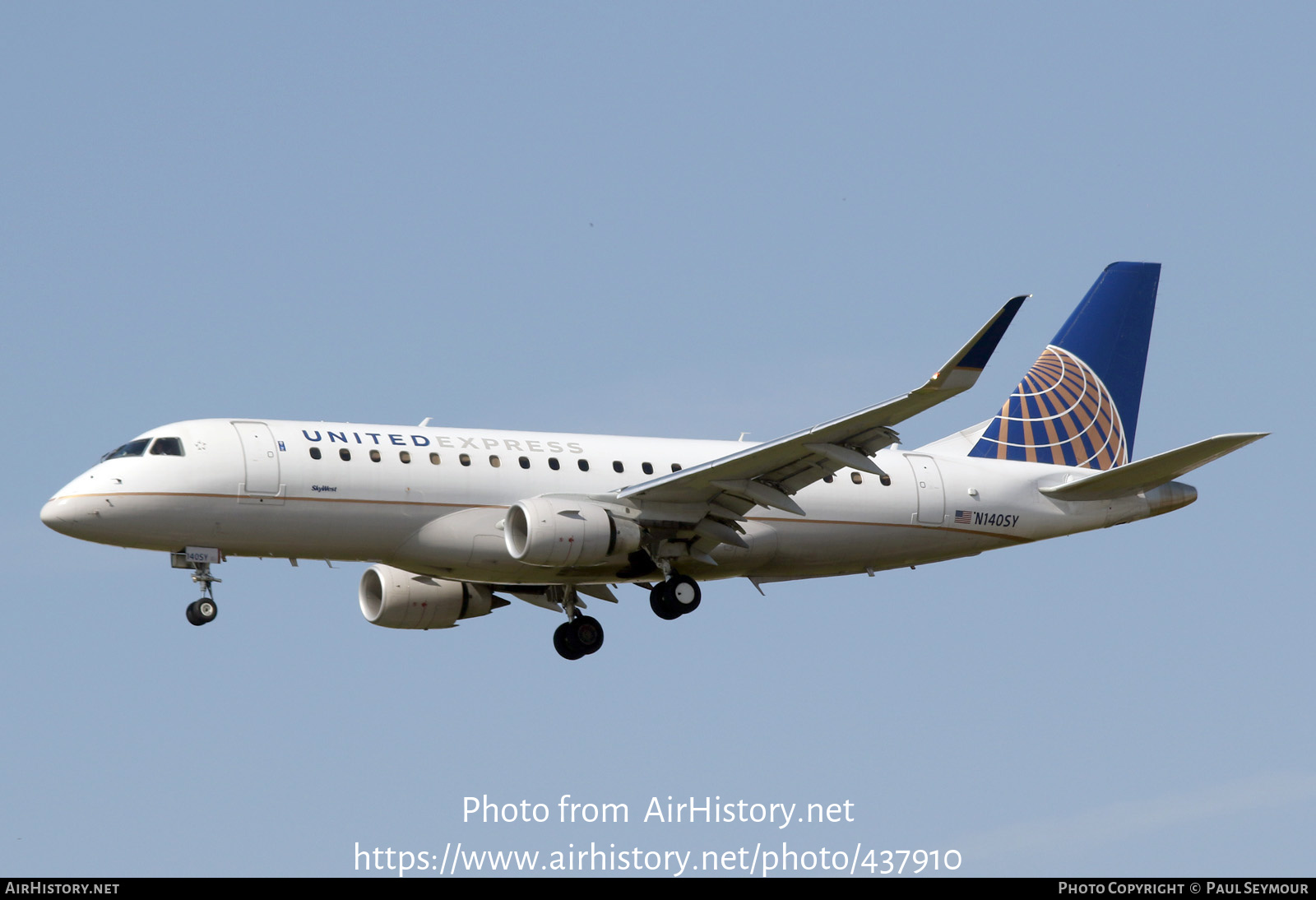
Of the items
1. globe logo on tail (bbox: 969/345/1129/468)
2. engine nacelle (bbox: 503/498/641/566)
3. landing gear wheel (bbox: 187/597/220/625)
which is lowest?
landing gear wheel (bbox: 187/597/220/625)

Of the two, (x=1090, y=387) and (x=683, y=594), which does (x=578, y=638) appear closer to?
(x=683, y=594)

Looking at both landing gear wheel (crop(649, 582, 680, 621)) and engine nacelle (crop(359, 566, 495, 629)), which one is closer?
landing gear wheel (crop(649, 582, 680, 621))

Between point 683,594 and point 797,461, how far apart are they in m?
3.82

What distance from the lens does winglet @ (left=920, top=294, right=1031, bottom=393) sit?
104 ft

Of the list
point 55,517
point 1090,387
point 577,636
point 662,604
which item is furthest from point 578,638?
point 1090,387

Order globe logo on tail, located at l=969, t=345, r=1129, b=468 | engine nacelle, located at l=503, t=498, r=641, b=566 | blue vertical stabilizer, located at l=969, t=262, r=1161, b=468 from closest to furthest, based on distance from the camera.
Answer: engine nacelle, located at l=503, t=498, r=641, b=566 → globe logo on tail, located at l=969, t=345, r=1129, b=468 → blue vertical stabilizer, located at l=969, t=262, r=1161, b=468

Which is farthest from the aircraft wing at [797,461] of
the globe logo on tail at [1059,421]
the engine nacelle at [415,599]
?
the globe logo on tail at [1059,421]

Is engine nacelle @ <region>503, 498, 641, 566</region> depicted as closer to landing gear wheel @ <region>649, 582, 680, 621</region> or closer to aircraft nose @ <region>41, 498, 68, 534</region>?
landing gear wheel @ <region>649, 582, 680, 621</region>

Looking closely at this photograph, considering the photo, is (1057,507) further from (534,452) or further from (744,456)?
(534,452)

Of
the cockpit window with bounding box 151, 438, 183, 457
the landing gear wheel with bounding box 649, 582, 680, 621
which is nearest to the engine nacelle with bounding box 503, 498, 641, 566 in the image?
the landing gear wheel with bounding box 649, 582, 680, 621

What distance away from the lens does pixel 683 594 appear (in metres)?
38.6

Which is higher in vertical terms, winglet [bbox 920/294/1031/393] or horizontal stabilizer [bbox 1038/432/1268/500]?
horizontal stabilizer [bbox 1038/432/1268/500]

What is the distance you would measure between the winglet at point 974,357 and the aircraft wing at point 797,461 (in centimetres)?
1
